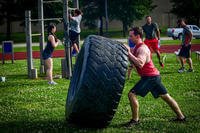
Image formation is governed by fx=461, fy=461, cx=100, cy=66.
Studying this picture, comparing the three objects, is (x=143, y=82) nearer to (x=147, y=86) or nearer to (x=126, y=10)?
(x=147, y=86)

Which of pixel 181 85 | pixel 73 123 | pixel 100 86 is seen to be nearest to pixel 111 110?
pixel 100 86

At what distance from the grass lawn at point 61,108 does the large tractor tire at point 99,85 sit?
0.37 meters

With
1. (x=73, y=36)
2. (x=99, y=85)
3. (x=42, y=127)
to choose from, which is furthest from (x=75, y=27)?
(x=99, y=85)

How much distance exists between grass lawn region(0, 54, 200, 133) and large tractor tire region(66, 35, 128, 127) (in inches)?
14.6

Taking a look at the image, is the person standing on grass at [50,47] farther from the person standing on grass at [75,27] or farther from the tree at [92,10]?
the tree at [92,10]

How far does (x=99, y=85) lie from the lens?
289 inches

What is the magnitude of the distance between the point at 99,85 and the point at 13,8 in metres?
44.1

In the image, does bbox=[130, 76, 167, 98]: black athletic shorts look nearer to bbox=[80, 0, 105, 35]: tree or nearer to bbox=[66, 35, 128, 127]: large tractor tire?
bbox=[66, 35, 128, 127]: large tractor tire

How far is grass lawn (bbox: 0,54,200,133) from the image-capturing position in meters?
8.08

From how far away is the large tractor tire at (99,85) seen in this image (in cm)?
736

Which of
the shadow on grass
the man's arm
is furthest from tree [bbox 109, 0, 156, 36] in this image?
the man's arm

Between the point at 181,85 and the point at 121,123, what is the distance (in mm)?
5039

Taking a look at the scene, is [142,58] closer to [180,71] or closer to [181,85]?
[181,85]

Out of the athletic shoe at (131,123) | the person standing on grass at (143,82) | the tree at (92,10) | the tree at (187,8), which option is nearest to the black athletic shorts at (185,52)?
the person standing on grass at (143,82)
